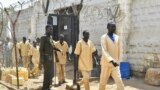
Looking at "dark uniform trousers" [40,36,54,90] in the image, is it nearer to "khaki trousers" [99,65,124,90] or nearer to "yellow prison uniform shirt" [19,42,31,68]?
"khaki trousers" [99,65,124,90]

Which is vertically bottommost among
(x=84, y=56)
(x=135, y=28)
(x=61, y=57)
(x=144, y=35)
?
(x=61, y=57)

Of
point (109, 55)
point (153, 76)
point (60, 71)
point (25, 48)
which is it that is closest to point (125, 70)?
point (153, 76)

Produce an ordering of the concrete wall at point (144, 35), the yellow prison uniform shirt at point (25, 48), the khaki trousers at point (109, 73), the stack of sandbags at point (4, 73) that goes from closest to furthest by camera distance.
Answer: the khaki trousers at point (109, 73)
the concrete wall at point (144, 35)
the stack of sandbags at point (4, 73)
the yellow prison uniform shirt at point (25, 48)

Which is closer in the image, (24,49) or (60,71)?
(60,71)

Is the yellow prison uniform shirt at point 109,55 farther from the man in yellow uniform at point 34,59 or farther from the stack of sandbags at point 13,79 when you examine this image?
the man in yellow uniform at point 34,59

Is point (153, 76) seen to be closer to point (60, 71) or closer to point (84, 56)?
point (84, 56)

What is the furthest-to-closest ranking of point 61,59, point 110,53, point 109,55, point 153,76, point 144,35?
point 144,35 → point 61,59 → point 153,76 → point 110,53 → point 109,55

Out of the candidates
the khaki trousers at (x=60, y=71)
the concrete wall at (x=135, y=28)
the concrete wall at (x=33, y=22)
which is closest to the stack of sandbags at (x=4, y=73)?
the khaki trousers at (x=60, y=71)

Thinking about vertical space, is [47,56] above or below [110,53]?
below

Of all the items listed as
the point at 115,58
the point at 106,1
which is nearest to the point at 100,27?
the point at 106,1

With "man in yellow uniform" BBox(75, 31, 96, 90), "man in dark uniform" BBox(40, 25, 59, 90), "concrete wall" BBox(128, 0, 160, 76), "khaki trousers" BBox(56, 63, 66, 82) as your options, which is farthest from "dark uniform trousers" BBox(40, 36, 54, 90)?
"concrete wall" BBox(128, 0, 160, 76)

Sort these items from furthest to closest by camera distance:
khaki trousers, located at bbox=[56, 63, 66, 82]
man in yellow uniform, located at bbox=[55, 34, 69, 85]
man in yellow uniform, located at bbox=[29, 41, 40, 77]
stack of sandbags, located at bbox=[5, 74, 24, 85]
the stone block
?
man in yellow uniform, located at bbox=[29, 41, 40, 77] → khaki trousers, located at bbox=[56, 63, 66, 82] → man in yellow uniform, located at bbox=[55, 34, 69, 85] → stack of sandbags, located at bbox=[5, 74, 24, 85] → the stone block

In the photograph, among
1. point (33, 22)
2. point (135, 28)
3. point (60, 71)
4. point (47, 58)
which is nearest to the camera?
point (47, 58)

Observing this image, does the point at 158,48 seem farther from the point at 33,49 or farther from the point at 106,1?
the point at 33,49
